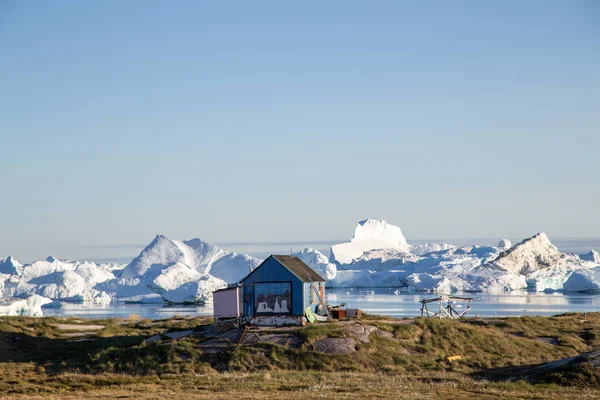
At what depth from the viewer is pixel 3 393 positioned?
22844mm

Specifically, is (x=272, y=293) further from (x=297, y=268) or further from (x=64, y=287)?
(x=64, y=287)

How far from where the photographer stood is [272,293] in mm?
34625

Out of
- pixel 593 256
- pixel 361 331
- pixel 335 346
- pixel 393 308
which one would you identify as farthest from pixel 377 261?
pixel 335 346

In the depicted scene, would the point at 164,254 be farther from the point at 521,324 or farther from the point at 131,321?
the point at 521,324

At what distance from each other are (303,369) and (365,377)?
11.8ft

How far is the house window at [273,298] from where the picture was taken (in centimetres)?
3438

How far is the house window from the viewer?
3438cm

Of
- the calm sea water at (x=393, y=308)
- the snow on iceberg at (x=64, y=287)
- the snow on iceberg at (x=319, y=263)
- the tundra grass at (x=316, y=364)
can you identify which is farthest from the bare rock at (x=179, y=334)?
the snow on iceberg at (x=319, y=263)

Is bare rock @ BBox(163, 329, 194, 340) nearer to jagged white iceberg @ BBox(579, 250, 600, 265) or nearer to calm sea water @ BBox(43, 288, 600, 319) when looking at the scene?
calm sea water @ BBox(43, 288, 600, 319)

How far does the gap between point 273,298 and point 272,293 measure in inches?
9.2

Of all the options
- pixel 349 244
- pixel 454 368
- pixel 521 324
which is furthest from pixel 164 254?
pixel 454 368

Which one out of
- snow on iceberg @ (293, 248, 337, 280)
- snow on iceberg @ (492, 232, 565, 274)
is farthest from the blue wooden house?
snow on iceberg @ (492, 232, 565, 274)

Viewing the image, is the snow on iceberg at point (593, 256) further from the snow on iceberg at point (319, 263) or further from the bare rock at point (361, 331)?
the bare rock at point (361, 331)

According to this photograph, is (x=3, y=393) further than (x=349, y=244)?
No
